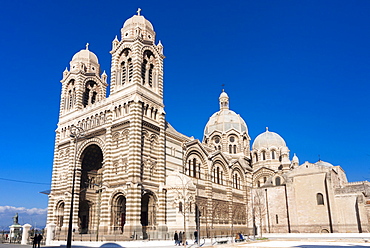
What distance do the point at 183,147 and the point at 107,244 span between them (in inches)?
715

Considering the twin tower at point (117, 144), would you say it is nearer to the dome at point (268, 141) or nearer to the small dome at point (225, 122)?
the small dome at point (225, 122)

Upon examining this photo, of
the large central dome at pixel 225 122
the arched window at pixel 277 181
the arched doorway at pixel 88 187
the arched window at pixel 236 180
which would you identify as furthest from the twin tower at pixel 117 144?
the arched window at pixel 277 181

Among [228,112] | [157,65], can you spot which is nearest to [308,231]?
[228,112]

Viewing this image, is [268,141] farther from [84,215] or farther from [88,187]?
[84,215]

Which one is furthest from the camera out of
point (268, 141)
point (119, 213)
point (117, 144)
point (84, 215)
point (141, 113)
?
point (268, 141)

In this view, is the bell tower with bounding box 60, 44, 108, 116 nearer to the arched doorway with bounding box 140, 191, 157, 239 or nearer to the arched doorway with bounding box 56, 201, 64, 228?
the arched doorway with bounding box 56, 201, 64, 228

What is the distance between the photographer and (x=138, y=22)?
138 feet

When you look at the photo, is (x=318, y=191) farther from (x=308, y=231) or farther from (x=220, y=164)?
(x=220, y=164)

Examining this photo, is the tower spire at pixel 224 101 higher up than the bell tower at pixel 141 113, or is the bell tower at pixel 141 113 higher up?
the tower spire at pixel 224 101

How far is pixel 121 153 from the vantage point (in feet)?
121

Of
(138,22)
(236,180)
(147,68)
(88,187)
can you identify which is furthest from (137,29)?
(236,180)

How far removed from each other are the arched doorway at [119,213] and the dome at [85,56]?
22094mm

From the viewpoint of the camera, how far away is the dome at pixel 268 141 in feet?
230

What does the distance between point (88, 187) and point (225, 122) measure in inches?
1290
